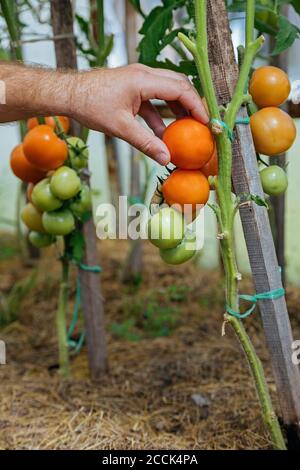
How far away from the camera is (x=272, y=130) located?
93cm

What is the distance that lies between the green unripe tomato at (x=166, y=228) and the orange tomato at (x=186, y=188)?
21 mm

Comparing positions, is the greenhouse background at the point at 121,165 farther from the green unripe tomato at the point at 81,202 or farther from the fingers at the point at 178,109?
the fingers at the point at 178,109

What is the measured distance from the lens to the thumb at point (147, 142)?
870mm

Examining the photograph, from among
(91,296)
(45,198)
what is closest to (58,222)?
(45,198)

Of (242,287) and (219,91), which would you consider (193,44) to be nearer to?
(219,91)

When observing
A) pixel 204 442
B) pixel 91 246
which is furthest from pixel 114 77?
pixel 204 442

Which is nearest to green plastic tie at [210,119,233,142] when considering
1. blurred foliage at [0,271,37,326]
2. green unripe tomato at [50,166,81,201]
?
green unripe tomato at [50,166,81,201]

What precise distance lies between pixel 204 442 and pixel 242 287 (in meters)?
0.99

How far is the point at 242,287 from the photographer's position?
2.11 meters

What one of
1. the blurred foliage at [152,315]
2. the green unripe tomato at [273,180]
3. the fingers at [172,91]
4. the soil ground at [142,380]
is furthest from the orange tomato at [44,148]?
the blurred foliage at [152,315]

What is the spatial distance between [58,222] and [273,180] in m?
0.49

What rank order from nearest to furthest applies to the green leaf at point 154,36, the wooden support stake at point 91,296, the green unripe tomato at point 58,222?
the green leaf at point 154,36 → the green unripe tomato at point 58,222 → the wooden support stake at point 91,296

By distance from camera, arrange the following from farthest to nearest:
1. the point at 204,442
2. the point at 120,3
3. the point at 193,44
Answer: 1. the point at 120,3
2. the point at 204,442
3. the point at 193,44

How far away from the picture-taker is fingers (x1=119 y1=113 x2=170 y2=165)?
870 millimetres
